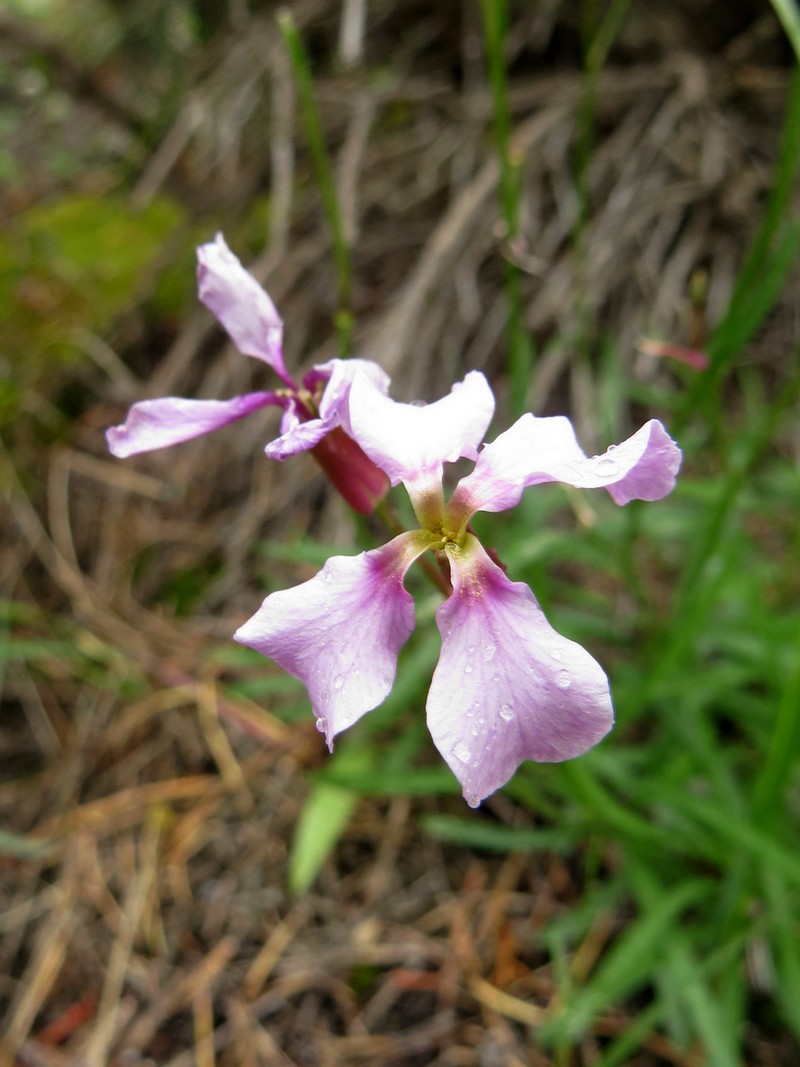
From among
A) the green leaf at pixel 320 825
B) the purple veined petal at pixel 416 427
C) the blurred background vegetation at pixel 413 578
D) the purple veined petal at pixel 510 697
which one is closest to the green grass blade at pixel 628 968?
the blurred background vegetation at pixel 413 578

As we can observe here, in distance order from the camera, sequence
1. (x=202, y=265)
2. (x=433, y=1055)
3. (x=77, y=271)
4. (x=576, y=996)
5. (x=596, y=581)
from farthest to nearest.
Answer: (x=77, y=271), (x=596, y=581), (x=433, y=1055), (x=576, y=996), (x=202, y=265)

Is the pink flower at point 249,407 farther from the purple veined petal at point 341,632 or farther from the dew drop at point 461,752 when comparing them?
the dew drop at point 461,752

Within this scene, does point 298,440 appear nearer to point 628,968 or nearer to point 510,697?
point 510,697

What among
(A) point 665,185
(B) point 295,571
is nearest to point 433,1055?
(B) point 295,571

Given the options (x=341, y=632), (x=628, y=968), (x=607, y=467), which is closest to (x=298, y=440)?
(x=341, y=632)

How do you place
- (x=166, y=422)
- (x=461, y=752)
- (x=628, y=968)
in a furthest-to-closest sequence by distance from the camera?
1. (x=628, y=968)
2. (x=166, y=422)
3. (x=461, y=752)

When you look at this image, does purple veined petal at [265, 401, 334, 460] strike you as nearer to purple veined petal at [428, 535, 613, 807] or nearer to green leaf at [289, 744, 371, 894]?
purple veined petal at [428, 535, 613, 807]

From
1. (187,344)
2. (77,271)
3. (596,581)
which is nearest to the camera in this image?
A: (596,581)

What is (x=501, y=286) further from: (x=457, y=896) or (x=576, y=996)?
(x=576, y=996)
